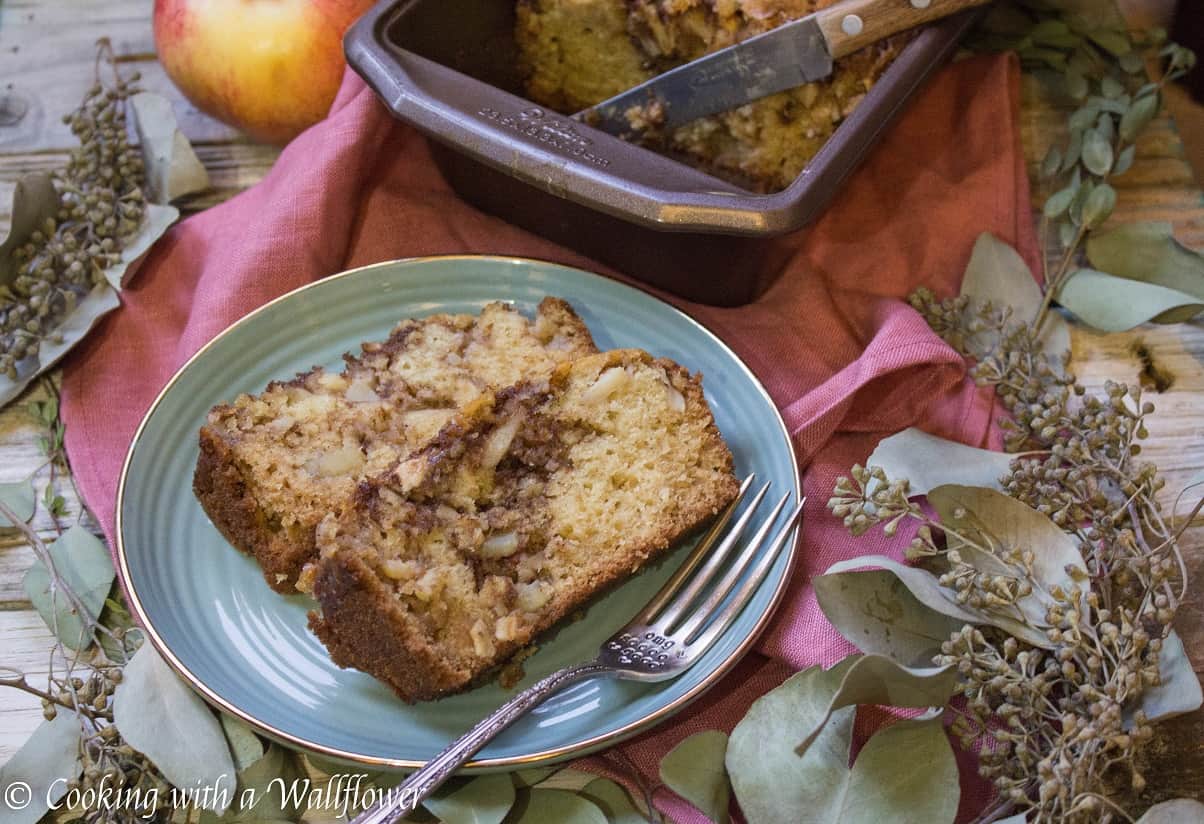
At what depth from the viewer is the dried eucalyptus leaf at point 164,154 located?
2.58 metres

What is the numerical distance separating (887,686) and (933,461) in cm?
51

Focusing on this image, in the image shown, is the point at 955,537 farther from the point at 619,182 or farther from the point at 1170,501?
the point at 619,182

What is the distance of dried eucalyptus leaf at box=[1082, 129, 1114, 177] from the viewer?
2.56 m

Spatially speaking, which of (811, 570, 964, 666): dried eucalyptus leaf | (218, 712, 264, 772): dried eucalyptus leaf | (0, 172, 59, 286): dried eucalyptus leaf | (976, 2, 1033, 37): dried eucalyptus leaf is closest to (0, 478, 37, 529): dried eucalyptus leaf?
(0, 172, 59, 286): dried eucalyptus leaf

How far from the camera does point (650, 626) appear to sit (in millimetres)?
1880

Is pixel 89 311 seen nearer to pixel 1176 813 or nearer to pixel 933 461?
pixel 933 461

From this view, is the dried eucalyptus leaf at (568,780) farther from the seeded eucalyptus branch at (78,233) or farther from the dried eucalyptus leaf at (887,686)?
the seeded eucalyptus branch at (78,233)

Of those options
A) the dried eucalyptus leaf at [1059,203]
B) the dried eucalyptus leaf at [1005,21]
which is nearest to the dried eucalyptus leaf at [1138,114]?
the dried eucalyptus leaf at [1059,203]

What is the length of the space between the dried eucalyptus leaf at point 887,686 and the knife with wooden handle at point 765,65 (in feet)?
3.90

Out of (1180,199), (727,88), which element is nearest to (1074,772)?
(727,88)

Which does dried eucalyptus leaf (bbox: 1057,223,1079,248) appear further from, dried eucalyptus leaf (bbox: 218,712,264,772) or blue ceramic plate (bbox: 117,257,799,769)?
dried eucalyptus leaf (bbox: 218,712,264,772)

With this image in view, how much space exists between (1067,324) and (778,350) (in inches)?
24.9

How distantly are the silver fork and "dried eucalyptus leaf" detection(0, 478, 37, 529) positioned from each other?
935mm

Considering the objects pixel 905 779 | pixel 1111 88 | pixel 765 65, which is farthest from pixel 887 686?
pixel 1111 88
